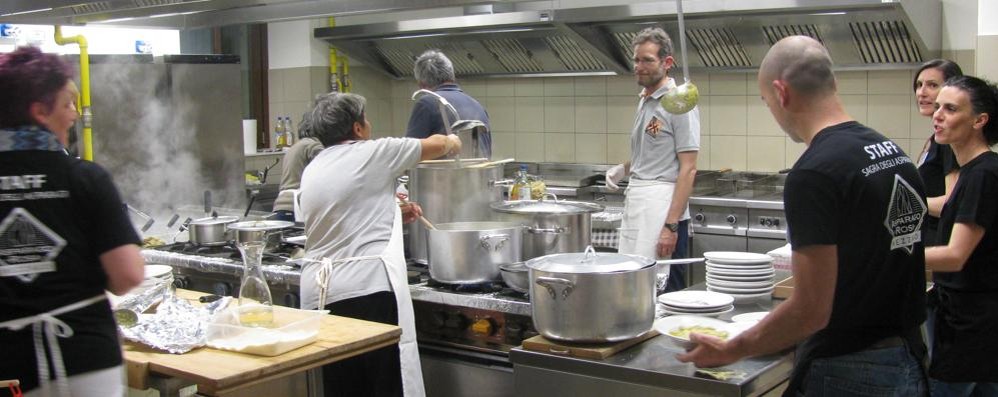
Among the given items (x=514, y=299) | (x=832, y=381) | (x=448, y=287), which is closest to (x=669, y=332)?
(x=832, y=381)

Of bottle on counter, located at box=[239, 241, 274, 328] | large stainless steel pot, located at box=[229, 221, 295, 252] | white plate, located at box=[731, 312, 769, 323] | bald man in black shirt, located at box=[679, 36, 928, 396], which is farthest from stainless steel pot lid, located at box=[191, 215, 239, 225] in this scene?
bald man in black shirt, located at box=[679, 36, 928, 396]

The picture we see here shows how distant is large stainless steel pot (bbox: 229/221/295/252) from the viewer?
4.21 metres

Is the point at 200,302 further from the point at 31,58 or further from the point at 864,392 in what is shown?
the point at 864,392

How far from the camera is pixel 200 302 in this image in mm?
3312

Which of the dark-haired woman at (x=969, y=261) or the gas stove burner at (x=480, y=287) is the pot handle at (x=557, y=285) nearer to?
the gas stove burner at (x=480, y=287)

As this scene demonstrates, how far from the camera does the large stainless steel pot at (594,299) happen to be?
8.25 feet

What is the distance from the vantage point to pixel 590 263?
2.62 m

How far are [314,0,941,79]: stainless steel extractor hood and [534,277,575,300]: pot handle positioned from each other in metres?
3.15

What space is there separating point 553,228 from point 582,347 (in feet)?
3.00

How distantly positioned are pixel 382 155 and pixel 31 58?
4.39ft

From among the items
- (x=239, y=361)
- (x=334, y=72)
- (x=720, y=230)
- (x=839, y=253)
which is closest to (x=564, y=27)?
(x=720, y=230)

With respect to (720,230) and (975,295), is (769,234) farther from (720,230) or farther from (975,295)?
(975,295)

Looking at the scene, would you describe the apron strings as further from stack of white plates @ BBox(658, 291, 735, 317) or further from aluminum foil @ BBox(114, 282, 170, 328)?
stack of white plates @ BBox(658, 291, 735, 317)

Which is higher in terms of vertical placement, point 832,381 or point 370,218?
point 370,218
